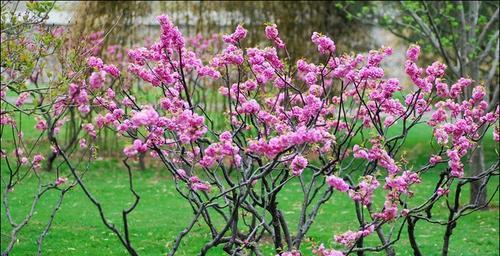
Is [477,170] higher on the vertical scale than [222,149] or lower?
higher

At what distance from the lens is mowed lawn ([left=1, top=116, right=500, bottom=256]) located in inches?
330

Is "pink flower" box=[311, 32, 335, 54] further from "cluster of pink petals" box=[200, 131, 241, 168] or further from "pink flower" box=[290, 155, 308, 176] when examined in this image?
"cluster of pink petals" box=[200, 131, 241, 168]

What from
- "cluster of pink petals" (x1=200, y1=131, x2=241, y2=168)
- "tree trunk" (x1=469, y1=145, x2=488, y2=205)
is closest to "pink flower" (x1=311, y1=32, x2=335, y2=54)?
"cluster of pink petals" (x1=200, y1=131, x2=241, y2=168)

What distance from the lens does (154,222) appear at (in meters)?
10.1

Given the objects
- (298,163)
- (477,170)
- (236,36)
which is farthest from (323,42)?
(477,170)

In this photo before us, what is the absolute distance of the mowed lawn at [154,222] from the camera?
27.5 ft

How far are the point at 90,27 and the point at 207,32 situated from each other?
7.79 ft

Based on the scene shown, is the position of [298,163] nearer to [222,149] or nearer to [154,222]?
[222,149]

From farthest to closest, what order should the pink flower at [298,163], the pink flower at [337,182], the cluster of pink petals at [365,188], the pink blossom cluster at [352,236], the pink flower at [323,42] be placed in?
the pink flower at [323,42] < the pink blossom cluster at [352,236] < the cluster of pink petals at [365,188] < the pink flower at [298,163] < the pink flower at [337,182]

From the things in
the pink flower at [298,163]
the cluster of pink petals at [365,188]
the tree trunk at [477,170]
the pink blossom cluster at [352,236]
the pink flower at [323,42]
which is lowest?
the pink blossom cluster at [352,236]

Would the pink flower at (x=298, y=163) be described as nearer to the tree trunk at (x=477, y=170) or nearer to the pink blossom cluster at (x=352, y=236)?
the pink blossom cluster at (x=352, y=236)

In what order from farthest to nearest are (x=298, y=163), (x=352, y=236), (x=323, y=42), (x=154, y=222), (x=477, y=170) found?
(x=477, y=170) < (x=154, y=222) < (x=323, y=42) < (x=352, y=236) < (x=298, y=163)

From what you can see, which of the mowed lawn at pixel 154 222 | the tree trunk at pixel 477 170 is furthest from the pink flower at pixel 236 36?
the tree trunk at pixel 477 170

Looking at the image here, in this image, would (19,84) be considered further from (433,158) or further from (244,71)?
(433,158)
